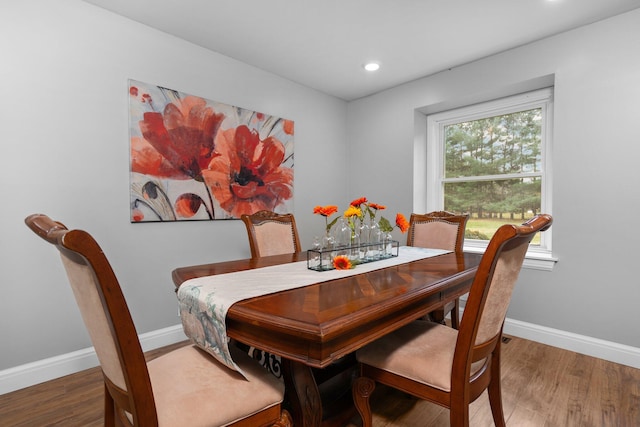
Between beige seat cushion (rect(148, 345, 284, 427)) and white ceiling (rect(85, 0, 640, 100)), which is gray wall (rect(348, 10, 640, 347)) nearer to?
white ceiling (rect(85, 0, 640, 100))

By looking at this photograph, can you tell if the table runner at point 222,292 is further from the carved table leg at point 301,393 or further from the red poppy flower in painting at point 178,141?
the red poppy flower in painting at point 178,141

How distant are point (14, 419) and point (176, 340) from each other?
107 centimetres

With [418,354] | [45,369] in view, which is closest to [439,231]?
[418,354]

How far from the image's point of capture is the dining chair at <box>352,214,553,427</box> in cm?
107

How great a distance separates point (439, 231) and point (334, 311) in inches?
74.9

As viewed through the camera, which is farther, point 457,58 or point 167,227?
point 457,58

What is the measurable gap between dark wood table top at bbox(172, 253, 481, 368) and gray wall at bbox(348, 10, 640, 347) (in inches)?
62.4

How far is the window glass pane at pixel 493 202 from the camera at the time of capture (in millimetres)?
3117

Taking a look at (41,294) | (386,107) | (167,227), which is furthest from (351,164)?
(41,294)

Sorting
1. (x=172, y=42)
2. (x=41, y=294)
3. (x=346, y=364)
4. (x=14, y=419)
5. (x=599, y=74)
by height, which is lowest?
(x=14, y=419)

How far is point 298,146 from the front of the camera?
11.8 feet

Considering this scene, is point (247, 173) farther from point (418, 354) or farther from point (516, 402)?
point (516, 402)

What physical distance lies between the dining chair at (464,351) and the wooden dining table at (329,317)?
17 cm

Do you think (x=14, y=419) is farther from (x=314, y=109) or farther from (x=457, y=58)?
(x=457, y=58)
